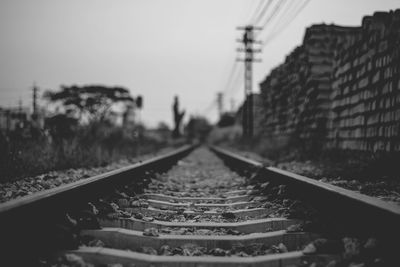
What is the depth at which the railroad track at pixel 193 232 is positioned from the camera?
190cm

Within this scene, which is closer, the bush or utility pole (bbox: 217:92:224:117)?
the bush

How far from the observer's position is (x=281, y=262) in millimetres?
1950

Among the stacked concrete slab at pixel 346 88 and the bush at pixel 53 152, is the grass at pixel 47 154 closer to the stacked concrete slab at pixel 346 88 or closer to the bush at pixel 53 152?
the bush at pixel 53 152

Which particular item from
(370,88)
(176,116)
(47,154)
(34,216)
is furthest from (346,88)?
(176,116)

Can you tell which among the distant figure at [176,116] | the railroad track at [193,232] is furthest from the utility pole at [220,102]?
the railroad track at [193,232]

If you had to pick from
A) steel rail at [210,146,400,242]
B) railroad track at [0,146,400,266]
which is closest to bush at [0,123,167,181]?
railroad track at [0,146,400,266]

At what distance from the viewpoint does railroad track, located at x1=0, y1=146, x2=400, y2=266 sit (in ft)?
6.22

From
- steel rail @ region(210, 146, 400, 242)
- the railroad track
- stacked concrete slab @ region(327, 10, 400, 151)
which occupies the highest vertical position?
stacked concrete slab @ region(327, 10, 400, 151)

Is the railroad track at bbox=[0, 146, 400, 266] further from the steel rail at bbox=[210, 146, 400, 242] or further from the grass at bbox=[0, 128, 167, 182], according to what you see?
the grass at bbox=[0, 128, 167, 182]

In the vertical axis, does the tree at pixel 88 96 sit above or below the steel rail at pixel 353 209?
above

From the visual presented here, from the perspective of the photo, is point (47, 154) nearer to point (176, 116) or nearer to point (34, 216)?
point (34, 216)

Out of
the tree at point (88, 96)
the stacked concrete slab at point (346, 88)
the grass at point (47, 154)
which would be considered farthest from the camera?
the tree at point (88, 96)

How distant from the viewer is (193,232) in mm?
2639

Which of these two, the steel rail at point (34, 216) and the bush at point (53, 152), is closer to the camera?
the steel rail at point (34, 216)
